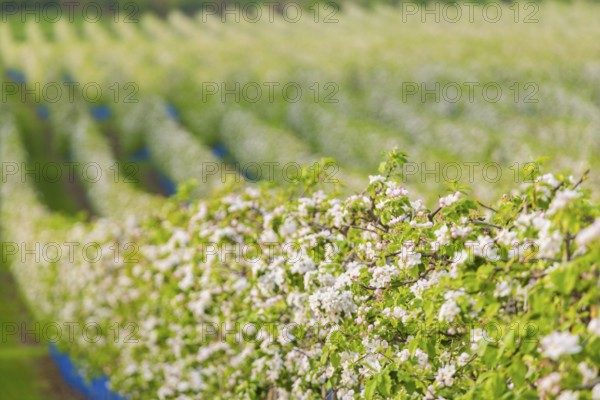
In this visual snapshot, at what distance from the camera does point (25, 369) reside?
3394 cm

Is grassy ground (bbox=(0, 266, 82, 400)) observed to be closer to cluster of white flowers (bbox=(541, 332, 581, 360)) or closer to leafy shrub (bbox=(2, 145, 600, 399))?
leafy shrub (bbox=(2, 145, 600, 399))

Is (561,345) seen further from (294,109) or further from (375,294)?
(294,109)

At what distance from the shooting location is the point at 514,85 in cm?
7169

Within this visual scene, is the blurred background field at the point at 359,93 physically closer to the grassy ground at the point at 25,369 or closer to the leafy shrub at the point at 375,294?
the grassy ground at the point at 25,369

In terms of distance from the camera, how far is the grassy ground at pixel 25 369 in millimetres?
31453

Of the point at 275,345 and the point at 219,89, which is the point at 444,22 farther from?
the point at 275,345

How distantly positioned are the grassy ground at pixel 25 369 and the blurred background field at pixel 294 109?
125 millimetres

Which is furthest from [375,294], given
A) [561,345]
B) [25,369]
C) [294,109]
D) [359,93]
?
[359,93]

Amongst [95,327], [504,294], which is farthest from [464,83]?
[504,294]

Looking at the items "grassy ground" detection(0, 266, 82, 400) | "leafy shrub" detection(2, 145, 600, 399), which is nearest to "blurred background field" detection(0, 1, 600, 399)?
"grassy ground" detection(0, 266, 82, 400)

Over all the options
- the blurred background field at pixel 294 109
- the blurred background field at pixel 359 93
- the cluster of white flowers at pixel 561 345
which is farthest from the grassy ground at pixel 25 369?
the cluster of white flowers at pixel 561 345

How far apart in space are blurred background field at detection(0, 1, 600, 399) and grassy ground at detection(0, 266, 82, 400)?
0.12 metres

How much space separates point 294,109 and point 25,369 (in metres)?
40.6

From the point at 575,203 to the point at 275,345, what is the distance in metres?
5.72
